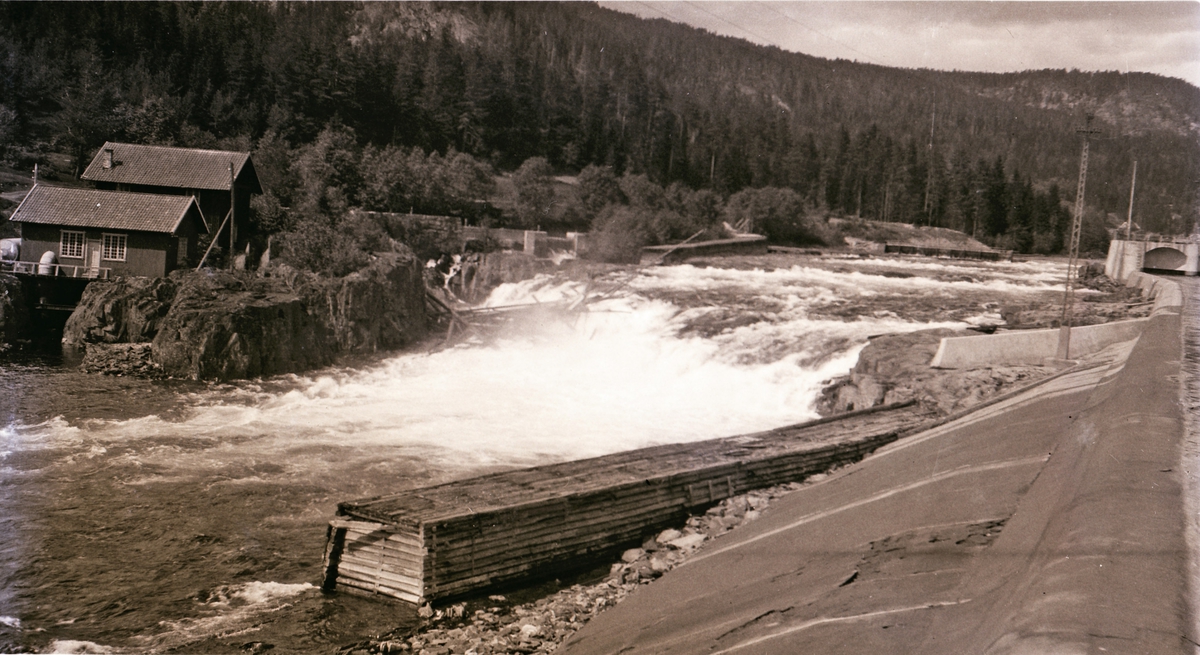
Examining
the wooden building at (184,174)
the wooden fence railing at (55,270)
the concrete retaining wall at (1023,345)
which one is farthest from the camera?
the wooden building at (184,174)

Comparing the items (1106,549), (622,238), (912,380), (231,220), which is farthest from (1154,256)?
(231,220)

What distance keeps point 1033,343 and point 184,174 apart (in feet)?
38.4

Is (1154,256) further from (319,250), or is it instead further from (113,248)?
(113,248)

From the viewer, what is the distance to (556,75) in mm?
39562

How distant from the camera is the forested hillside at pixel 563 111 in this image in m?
9.30

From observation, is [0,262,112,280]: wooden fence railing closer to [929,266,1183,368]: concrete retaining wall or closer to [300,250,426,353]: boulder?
[300,250,426,353]: boulder

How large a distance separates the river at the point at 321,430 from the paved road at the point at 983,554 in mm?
2229

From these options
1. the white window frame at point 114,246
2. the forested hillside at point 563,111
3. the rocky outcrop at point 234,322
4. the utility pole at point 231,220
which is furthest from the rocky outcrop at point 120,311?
the forested hillside at point 563,111

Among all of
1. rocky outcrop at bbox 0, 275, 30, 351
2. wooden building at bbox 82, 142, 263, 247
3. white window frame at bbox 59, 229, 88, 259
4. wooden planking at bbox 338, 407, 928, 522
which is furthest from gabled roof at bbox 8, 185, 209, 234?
wooden planking at bbox 338, 407, 928, 522

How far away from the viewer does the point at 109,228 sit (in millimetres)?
10102

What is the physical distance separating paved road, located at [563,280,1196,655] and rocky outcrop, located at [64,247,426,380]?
30.4 feet

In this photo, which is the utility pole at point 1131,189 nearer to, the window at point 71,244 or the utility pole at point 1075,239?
the utility pole at point 1075,239

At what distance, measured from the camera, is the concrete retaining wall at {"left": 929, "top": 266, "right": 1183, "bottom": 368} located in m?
8.71

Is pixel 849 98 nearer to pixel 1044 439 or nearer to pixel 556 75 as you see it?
pixel 556 75
